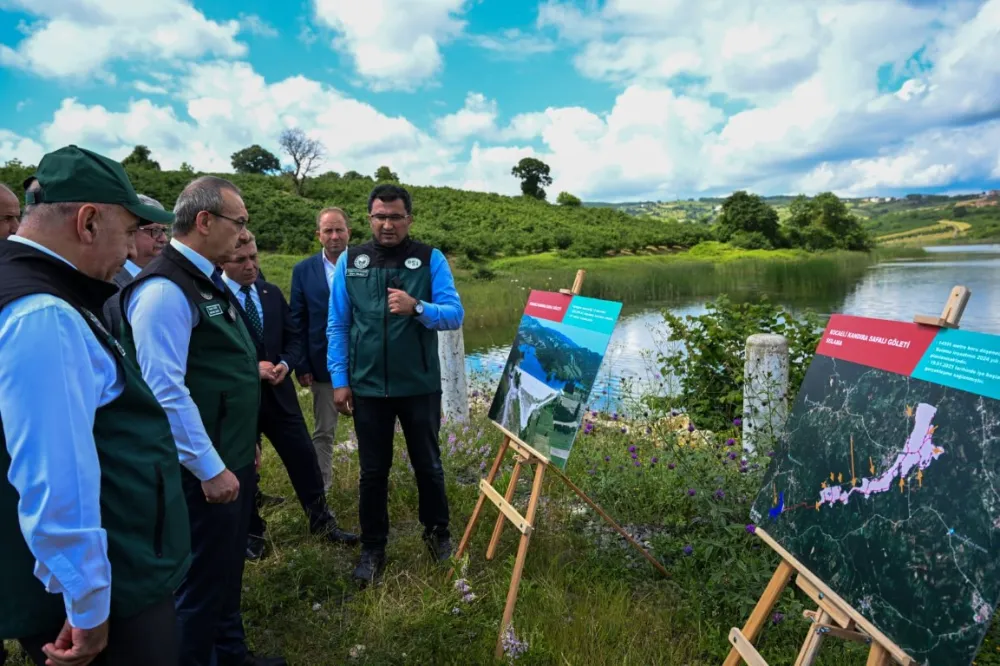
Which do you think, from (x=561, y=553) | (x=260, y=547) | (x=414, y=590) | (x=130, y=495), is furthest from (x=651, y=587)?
(x=130, y=495)

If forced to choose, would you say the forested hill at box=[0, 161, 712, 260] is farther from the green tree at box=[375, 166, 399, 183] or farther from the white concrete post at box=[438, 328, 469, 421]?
the white concrete post at box=[438, 328, 469, 421]

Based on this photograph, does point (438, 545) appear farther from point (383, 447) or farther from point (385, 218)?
point (385, 218)

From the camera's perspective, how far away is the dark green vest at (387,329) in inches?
126

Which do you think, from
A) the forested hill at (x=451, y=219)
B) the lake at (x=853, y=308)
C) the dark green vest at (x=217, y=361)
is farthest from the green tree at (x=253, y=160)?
the dark green vest at (x=217, y=361)

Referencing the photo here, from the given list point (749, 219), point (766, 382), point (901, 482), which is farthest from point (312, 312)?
point (749, 219)

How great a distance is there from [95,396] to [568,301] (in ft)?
7.93

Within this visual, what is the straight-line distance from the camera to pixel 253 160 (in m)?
59.8

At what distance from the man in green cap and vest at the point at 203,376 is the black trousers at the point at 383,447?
96 cm

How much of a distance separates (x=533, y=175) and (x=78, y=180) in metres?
69.4

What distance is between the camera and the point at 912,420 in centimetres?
191

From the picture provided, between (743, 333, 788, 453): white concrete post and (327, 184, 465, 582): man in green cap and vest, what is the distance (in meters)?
2.05

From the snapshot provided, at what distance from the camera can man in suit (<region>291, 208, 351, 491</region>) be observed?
4.18 meters

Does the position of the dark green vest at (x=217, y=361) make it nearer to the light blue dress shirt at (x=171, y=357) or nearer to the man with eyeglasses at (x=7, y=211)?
the light blue dress shirt at (x=171, y=357)

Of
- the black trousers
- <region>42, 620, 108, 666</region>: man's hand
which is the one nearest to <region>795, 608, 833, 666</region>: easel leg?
<region>42, 620, 108, 666</region>: man's hand
